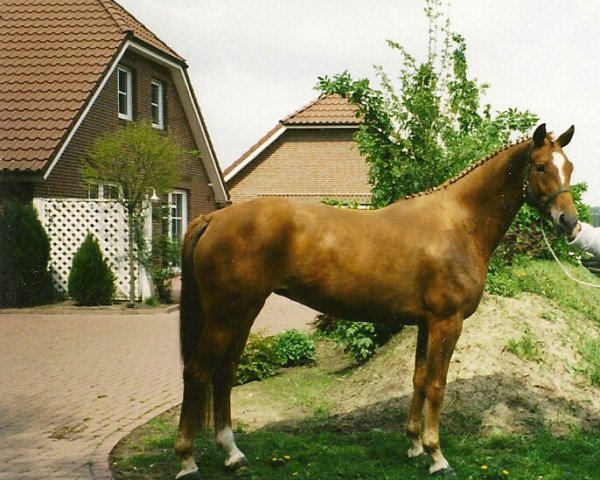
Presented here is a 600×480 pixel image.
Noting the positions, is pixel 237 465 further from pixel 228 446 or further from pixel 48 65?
pixel 48 65

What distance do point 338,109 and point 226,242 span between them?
86.3 feet

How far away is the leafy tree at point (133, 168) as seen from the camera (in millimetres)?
15070

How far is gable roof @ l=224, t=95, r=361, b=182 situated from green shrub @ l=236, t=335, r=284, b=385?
22230 mm

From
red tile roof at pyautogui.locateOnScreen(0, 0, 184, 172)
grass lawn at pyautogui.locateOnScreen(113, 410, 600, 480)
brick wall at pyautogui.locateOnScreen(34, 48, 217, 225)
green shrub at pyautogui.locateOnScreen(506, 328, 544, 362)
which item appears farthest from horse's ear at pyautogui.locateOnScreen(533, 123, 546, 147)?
brick wall at pyautogui.locateOnScreen(34, 48, 217, 225)

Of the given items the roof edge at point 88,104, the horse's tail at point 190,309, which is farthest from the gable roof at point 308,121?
the horse's tail at point 190,309

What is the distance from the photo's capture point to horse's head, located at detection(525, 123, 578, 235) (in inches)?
179

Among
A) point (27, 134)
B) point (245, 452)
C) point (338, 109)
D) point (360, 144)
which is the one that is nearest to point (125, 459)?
point (245, 452)

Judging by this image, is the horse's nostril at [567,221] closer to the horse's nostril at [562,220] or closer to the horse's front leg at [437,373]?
the horse's nostril at [562,220]

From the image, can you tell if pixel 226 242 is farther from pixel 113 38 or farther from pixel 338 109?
pixel 338 109

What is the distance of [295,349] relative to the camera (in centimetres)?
837

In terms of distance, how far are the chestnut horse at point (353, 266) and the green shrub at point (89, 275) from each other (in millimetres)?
10717

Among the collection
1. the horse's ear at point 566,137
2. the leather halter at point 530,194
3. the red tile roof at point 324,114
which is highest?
the red tile roof at point 324,114

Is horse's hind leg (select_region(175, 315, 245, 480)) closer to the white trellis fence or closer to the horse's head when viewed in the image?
the horse's head

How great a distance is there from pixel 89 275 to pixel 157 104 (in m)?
9.02
